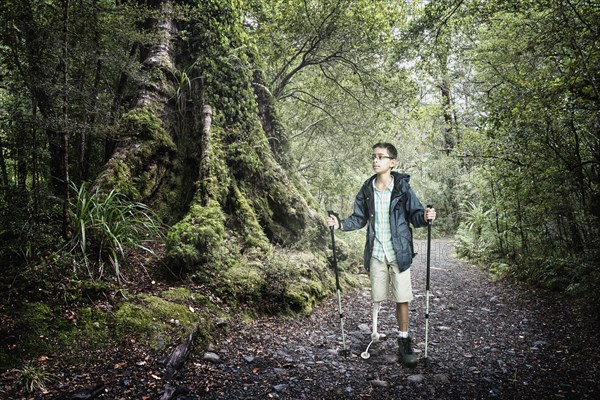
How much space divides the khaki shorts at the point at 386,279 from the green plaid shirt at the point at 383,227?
9cm

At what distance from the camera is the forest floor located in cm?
296

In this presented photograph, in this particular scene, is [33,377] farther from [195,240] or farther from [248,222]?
[248,222]

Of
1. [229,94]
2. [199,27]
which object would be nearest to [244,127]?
[229,94]

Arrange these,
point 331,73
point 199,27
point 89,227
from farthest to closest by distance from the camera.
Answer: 1. point 331,73
2. point 199,27
3. point 89,227

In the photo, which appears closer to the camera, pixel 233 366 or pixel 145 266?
pixel 233 366

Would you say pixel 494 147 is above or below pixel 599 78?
below

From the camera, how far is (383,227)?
4.33 m

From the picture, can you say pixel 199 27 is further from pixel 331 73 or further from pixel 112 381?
pixel 112 381

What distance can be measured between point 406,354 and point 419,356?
39cm

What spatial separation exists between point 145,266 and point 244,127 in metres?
3.75

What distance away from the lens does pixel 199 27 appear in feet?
22.9

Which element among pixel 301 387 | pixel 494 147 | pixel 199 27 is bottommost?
pixel 301 387

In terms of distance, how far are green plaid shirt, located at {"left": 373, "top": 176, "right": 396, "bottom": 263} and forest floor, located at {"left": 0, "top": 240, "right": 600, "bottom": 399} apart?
1220 millimetres

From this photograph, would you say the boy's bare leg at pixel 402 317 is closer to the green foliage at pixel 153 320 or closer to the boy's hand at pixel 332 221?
the boy's hand at pixel 332 221
